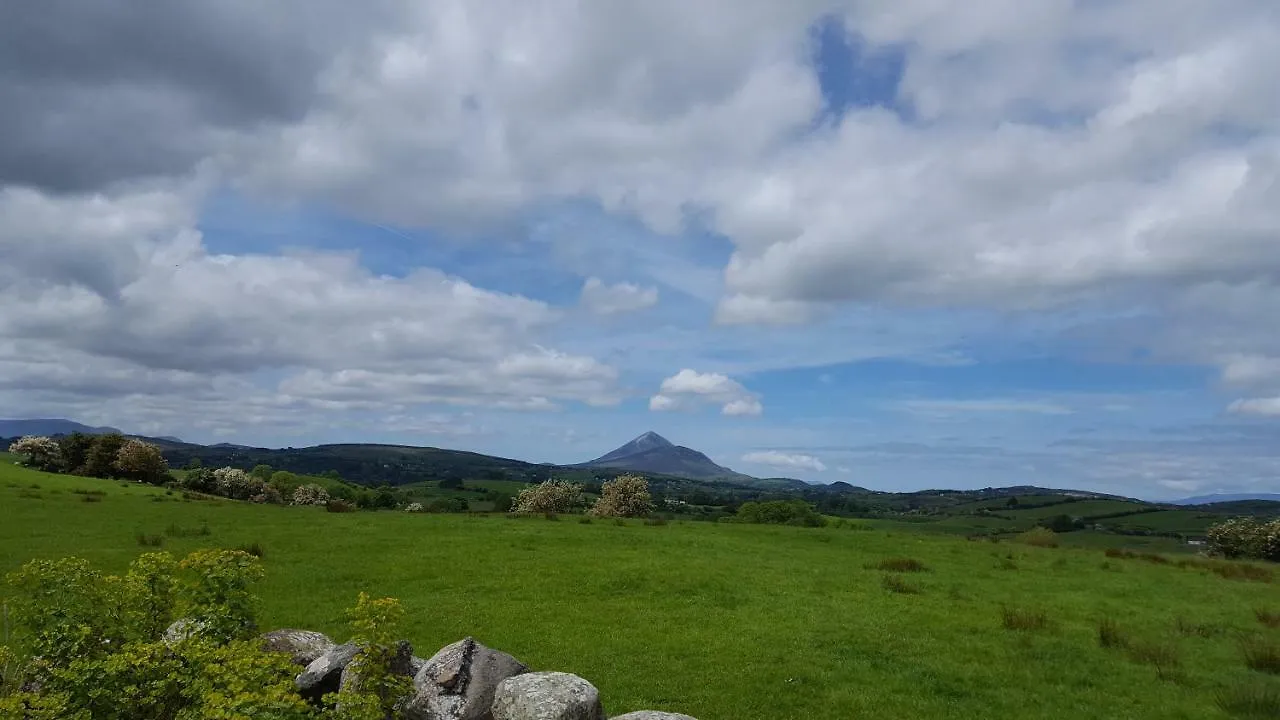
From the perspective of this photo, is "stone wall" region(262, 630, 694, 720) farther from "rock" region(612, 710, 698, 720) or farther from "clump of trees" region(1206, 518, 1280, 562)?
"clump of trees" region(1206, 518, 1280, 562)

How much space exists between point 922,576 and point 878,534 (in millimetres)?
18985

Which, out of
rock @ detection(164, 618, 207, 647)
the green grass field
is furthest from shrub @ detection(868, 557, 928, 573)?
rock @ detection(164, 618, 207, 647)

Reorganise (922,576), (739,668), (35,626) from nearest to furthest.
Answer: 1. (35,626)
2. (739,668)
3. (922,576)

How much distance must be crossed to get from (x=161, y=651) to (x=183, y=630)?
1.54 m

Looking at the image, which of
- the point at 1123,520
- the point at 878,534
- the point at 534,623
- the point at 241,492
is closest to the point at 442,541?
the point at 534,623

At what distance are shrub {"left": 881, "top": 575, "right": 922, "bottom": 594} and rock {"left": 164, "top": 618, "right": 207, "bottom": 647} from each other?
26193 millimetres

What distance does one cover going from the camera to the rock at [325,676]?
1356 cm

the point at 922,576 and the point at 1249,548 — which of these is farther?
the point at 1249,548

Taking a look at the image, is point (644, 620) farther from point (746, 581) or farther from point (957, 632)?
point (957, 632)

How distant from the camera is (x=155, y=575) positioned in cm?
1372

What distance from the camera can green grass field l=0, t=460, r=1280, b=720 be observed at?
17.9 meters

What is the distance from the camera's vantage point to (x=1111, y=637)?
22.7m

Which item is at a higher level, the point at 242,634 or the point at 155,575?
the point at 155,575

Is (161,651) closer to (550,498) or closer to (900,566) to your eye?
(900,566)
